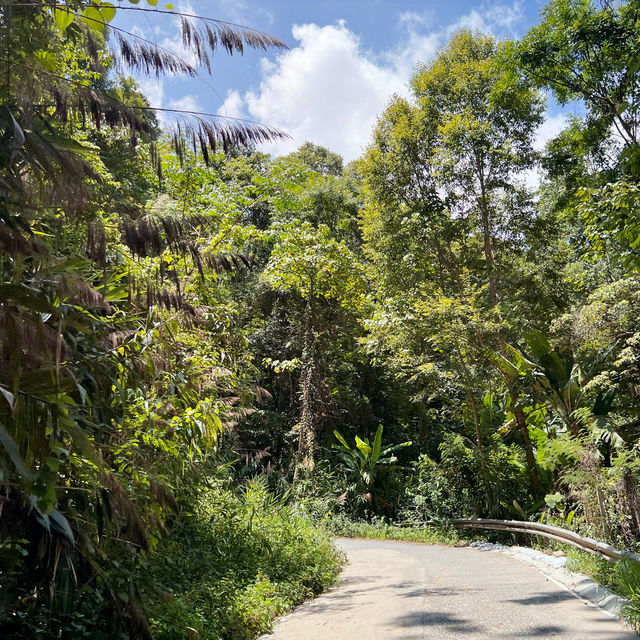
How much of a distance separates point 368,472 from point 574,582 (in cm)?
1201

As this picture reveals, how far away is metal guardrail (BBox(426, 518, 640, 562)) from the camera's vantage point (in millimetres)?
6508

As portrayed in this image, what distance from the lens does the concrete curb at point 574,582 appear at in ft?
17.5

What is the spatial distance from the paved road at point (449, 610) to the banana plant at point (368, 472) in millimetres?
9328

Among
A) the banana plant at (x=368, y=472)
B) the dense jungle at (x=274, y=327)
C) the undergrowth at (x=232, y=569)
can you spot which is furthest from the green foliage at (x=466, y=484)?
the undergrowth at (x=232, y=569)

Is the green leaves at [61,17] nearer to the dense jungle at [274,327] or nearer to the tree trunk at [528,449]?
the dense jungle at [274,327]

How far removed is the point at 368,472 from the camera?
18609mm

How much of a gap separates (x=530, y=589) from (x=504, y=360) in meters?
8.68

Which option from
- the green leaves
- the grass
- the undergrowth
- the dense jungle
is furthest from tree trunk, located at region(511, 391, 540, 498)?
the green leaves

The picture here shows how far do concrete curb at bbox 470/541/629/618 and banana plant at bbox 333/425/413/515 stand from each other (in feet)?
24.5

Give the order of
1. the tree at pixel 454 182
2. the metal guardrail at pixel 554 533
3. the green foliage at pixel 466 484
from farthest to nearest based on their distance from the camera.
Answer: the tree at pixel 454 182
the green foliage at pixel 466 484
the metal guardrail at pixel 554 533

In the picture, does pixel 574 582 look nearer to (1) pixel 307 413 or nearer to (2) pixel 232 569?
(2) pixel 232 569

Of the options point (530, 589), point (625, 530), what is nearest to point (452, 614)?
point (530, 589)

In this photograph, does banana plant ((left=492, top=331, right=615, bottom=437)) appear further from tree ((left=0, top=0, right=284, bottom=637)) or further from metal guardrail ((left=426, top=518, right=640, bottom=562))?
tree ((left=0, top=0, right=284, bottom=637))

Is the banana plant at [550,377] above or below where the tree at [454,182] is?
below
